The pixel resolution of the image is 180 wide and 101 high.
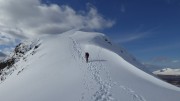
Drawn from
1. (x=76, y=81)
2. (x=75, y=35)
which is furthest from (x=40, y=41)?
(x=76, y=81)

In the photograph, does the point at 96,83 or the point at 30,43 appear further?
the point at 30,43

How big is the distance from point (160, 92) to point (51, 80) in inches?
470

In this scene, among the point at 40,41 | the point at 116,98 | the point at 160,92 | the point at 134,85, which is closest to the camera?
the point at 116,98

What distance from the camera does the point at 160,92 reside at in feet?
65.6

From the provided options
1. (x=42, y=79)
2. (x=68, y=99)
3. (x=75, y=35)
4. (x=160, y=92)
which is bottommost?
(x=68, y=99)

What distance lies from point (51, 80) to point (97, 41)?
121 ft

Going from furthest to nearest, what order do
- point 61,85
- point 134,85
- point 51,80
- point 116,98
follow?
point 51,80 < point 61,85 < point 134,85 < point 116,98

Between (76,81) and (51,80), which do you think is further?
(51,80)

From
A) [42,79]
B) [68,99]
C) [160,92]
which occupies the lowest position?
[68,99]

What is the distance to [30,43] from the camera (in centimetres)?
6581

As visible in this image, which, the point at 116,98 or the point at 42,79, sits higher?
the point at 42,79

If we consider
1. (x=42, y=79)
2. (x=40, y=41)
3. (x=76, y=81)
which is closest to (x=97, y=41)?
(x=40, y=41)

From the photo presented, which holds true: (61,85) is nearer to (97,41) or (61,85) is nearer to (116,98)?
(116,98)

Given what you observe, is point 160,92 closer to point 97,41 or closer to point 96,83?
point 96,83
